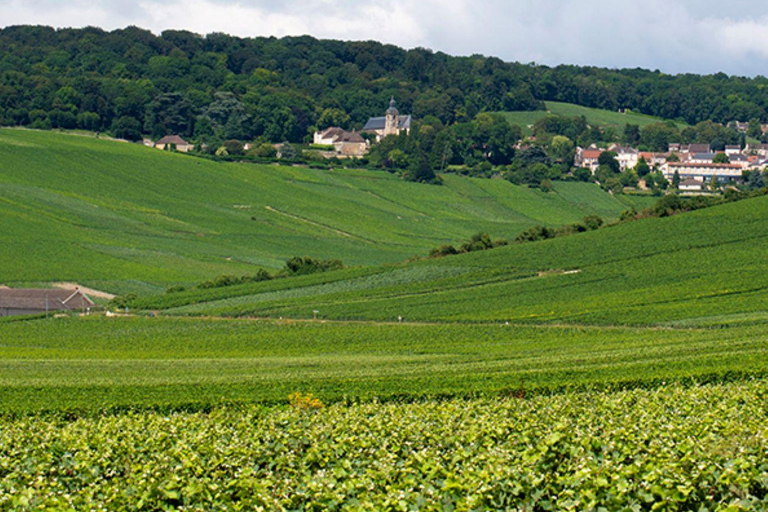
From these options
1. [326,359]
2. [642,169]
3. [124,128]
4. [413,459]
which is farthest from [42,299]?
[642,169]

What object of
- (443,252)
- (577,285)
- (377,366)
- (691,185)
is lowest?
(377,366)

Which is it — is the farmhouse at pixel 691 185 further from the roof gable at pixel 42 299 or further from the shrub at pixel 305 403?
the shrub at pixel 305 403

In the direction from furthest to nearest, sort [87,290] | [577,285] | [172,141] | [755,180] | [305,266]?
[172,141] < [755,180] < [305,266] < [87,290] < [577,285]

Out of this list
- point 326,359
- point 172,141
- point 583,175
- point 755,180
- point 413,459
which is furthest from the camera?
point 172,141

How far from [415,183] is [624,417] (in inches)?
6042

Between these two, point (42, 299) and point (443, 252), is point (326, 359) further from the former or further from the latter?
point (443, 252)

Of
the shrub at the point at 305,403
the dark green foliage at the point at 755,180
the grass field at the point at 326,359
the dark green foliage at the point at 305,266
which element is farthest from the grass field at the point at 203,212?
the shrub at the point at 305,403

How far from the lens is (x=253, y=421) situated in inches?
1080

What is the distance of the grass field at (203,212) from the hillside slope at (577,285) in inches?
727

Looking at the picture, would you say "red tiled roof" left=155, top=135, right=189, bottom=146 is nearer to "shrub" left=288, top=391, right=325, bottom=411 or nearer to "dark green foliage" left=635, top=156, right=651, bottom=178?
"dark green foliage" left=635, top=156, right=651, bottom=178

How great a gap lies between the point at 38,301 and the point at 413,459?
213 ft

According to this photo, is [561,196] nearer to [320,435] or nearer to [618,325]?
[618,325]

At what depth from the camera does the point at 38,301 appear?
7975 cm

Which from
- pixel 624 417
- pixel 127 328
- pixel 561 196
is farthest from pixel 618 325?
pixel 561 196
